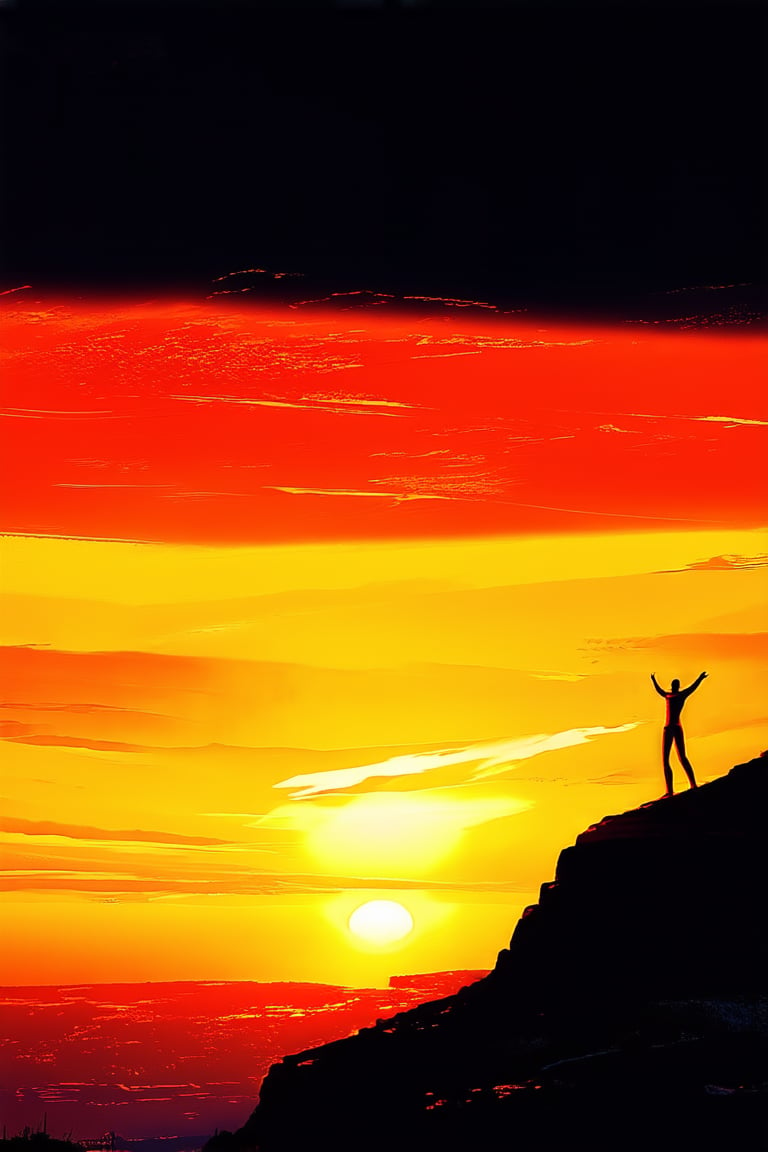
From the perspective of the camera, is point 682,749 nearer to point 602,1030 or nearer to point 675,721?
point 675,721

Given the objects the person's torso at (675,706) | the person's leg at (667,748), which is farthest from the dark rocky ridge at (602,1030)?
the person's torso at (675,706)

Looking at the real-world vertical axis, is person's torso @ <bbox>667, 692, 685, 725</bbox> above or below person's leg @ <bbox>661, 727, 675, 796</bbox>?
above

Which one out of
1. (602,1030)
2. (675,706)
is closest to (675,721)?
(675,706)

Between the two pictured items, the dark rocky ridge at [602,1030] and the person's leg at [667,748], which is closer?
the dark rocky ridge at [602,1030]

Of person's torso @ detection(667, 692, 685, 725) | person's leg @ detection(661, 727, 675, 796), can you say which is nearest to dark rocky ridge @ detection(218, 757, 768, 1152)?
person's leg @ detection(661, 727, 675, 796)

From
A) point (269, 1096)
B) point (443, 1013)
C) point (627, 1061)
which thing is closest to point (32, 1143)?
point (269, 1096)

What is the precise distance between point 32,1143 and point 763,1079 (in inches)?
855

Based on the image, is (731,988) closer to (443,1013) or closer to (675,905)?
(675,905)

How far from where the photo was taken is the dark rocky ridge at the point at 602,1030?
16.0 m

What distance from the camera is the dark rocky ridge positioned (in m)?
16.0

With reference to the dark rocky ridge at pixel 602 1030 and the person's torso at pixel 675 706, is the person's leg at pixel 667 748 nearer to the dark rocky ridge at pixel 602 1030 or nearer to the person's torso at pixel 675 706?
the person's torso at pixel 675 706

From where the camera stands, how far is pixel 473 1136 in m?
16.5

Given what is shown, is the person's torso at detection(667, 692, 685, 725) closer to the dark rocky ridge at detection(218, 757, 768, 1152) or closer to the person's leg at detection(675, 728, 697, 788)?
the person's leg at detection(675, 728, 697, 788)

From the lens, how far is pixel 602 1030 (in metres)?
18.0
